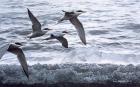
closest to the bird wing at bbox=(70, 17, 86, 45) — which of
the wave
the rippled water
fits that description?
the rippled water

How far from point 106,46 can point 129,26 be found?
1.89 meters

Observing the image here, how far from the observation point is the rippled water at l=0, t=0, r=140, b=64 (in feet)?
25.9

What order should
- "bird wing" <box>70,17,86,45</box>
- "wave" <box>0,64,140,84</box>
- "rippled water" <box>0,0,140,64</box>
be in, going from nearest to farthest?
"bird wing" <box>70,17,86,45</box>
"wave" <box>0,64,140,84</box>
"rippled water" <box>0,0,140,64</box>

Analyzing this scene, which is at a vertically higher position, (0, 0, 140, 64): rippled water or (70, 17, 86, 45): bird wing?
(70, 17, 86, 45): bird wing

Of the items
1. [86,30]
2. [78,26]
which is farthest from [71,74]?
[86,30]

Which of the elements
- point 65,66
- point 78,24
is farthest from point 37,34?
point 65,66

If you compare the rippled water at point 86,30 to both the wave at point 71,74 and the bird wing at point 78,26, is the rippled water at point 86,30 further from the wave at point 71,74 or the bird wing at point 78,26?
the wave at point 71,74

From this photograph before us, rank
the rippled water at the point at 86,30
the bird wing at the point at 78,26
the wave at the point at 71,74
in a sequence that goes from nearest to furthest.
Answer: the bird wing at the point at 78,26 → the wave at the point at 71,74 → the rippled water at the point at 86,30

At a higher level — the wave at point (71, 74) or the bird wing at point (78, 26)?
the bird wing at point (78, 26)

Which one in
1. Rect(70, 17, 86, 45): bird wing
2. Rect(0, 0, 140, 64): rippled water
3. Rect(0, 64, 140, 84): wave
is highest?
Rect(70, 17, 86, 45): bird wing

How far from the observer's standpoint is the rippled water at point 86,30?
7.91m

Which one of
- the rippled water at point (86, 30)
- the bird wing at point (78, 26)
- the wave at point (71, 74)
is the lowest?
the rippled water at point (86, 30)

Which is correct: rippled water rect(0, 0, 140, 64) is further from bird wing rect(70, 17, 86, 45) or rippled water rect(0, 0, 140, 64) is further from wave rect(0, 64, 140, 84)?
wave rect(0, 64, 140, 84)

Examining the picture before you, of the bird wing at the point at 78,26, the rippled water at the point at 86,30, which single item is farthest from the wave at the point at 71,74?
the bird wing at the point at 78,26
